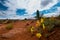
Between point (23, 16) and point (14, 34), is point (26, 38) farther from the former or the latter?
point (23, 16)

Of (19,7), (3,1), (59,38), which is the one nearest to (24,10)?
(19,7)

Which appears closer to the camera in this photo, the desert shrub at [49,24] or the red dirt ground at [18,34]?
the red dirt ground at [18,34]

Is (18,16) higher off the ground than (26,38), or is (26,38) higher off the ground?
(18,16)

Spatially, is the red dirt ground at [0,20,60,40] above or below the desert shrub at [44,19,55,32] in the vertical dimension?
below

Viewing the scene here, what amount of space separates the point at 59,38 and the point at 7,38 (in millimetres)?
1578

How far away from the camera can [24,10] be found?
7.62 m

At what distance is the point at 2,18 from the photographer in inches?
314

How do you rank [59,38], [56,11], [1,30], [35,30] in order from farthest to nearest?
[56,11] → [1,30] → [35,30] → [59,38]

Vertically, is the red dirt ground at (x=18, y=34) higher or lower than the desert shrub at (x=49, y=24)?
lower

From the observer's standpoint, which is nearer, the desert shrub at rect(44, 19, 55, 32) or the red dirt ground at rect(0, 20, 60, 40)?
the red dirt ground at rect(0, 20, 60, 40)

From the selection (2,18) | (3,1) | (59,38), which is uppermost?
(3,1)

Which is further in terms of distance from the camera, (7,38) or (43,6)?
(43,6)

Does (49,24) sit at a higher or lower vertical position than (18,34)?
higher

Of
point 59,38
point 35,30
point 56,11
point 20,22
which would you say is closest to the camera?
point 59,38
